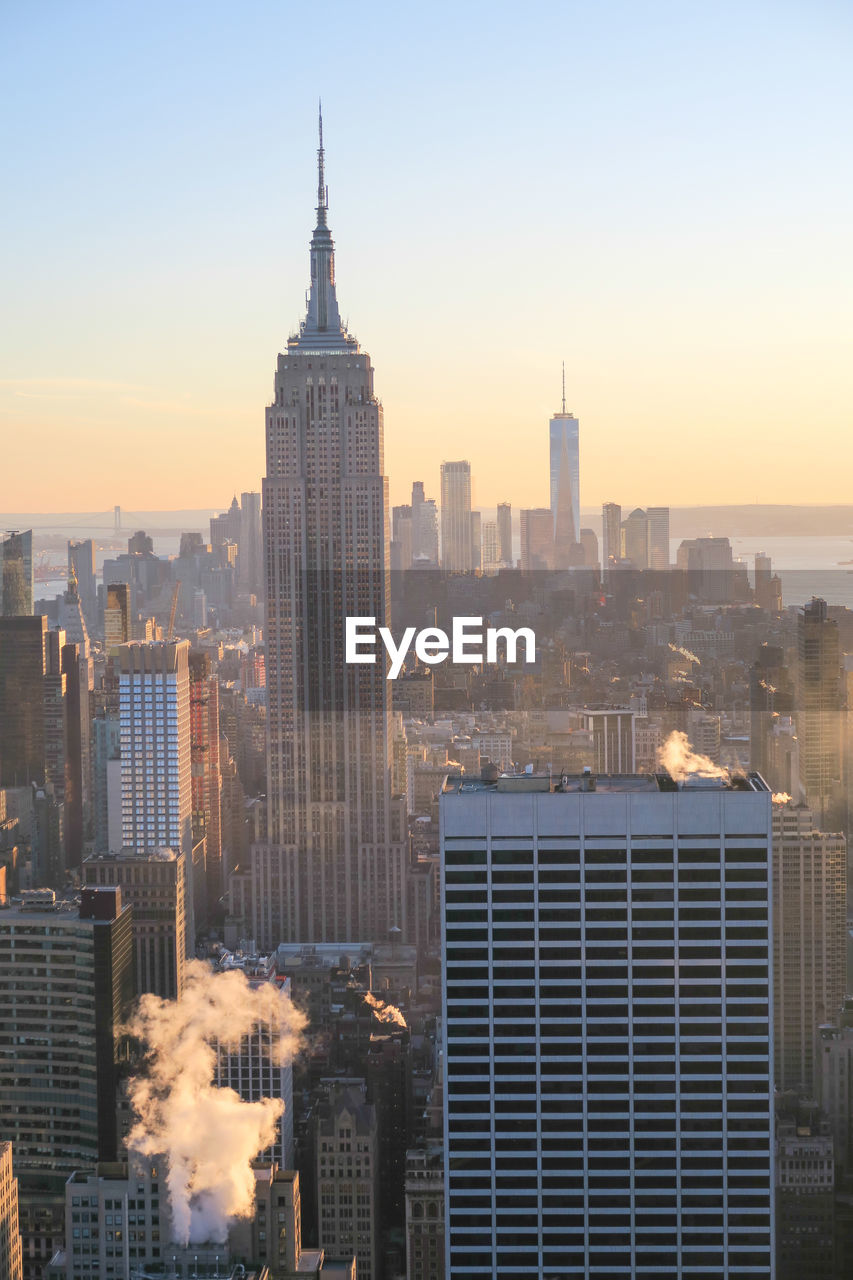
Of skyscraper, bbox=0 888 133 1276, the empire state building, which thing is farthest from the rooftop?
the empire state building

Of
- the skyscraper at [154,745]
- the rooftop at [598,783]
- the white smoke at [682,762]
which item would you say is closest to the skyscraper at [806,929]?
the white smoke at [682,762]

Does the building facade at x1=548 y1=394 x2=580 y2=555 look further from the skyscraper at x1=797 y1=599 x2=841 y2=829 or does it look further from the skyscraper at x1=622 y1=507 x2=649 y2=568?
the skyscraper at x1=797 y1=599 x2=841 y2=829

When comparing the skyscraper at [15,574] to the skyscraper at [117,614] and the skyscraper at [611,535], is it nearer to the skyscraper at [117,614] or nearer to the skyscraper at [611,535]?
the skyscraper at [117,614]

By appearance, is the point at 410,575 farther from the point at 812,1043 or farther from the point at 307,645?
the point at 812,1043

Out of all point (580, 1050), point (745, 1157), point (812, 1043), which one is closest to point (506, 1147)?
point (580, 1050)

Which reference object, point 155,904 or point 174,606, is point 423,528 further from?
point 155,904
